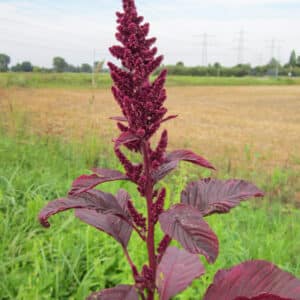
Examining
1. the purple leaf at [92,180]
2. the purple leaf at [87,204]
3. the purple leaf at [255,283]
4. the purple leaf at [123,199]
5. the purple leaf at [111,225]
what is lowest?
the purple leaf at [255,283]

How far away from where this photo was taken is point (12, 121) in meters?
4.28

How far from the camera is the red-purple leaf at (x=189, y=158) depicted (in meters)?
0.77

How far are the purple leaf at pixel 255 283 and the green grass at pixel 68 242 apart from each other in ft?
3.30

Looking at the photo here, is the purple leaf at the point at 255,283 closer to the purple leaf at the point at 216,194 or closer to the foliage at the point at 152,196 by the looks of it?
the foliage at the point at 152,196

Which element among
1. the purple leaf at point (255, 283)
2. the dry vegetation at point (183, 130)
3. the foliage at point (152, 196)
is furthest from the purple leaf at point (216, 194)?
the dry vegetation at point (183, 130)

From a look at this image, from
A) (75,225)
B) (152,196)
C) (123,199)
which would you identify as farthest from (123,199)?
(75,225)

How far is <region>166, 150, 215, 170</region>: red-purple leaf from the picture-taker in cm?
77

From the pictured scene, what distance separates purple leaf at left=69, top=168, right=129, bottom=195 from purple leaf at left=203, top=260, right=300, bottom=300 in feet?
0.95

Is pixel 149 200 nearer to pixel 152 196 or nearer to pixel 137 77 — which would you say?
pixel 152 196

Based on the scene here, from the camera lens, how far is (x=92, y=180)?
30.8 inches

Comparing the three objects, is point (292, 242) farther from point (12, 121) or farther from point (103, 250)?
point (12, 121)

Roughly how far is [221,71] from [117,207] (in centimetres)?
6218

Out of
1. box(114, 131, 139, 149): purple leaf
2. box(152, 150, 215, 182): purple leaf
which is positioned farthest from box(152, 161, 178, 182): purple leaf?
box(114, 131, 139, 149): purple leaf

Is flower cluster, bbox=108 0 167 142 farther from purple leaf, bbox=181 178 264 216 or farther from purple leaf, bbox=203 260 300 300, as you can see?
purple leaf, bbox=203 260 300 300
